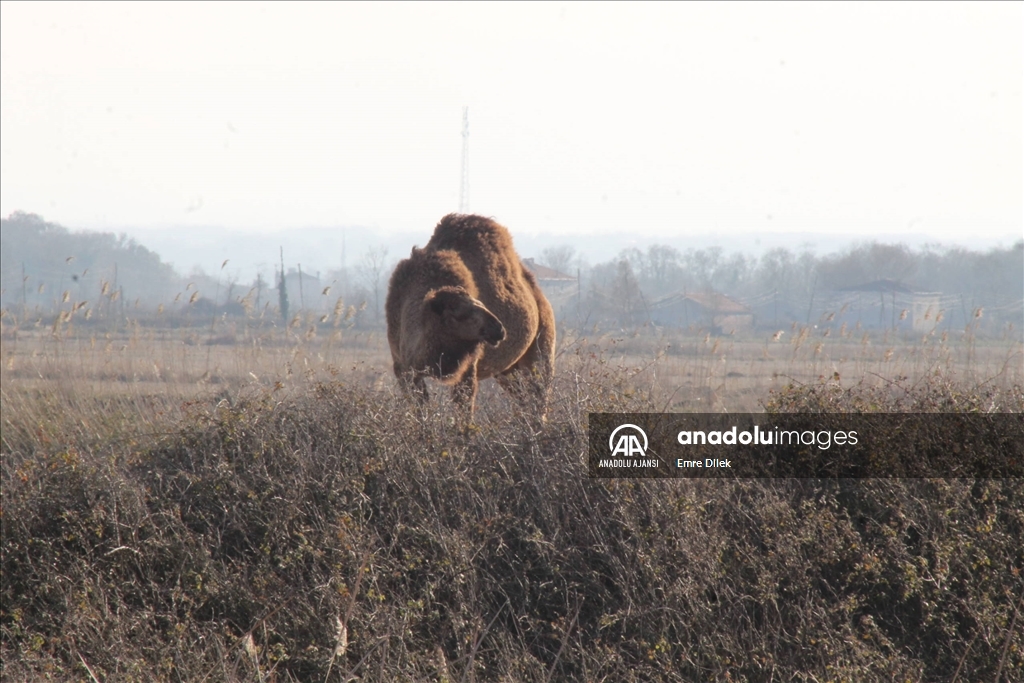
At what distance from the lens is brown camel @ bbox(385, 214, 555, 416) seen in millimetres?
5961

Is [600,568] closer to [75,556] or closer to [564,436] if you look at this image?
[564,436]

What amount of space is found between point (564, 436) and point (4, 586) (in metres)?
3.40

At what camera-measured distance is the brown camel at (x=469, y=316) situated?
5.96m

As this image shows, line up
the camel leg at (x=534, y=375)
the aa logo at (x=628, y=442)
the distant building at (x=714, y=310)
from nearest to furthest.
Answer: the aa logo at (x=628, y=442) < the camel leg at (x=534, y=375) < the distant building at (x=714, y=310)

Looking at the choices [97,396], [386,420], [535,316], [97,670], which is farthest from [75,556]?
[97,396]

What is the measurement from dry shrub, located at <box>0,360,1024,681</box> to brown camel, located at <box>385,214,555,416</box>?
51cm

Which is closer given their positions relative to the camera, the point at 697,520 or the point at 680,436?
the point at 697,520

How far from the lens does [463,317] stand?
592 cm

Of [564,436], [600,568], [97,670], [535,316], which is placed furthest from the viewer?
[535,316]

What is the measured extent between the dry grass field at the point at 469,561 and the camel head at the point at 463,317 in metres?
0.50

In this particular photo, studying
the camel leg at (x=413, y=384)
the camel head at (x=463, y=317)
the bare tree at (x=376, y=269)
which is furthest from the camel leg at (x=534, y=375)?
the bare tree at (x=376, y=269)

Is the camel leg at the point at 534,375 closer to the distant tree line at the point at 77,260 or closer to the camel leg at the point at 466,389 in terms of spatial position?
the camel leg at the point at 466,389

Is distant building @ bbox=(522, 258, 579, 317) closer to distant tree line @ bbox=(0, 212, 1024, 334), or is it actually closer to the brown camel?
the brown camel

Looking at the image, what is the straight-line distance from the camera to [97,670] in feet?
15.0
